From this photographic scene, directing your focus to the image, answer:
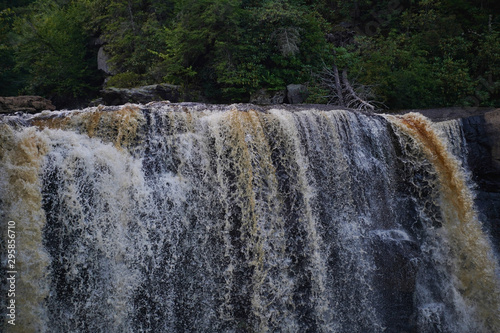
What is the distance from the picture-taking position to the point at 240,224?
5531 millimetres

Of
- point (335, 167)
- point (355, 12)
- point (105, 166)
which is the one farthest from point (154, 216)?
point (355, 12)

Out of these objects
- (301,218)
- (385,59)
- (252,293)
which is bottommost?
(252,293)

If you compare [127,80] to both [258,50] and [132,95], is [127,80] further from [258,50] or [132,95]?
[258,50]

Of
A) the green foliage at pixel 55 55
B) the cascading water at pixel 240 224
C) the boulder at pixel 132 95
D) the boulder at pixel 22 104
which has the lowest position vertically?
the cascading water at pixel 240 224

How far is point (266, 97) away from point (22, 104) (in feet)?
19.2

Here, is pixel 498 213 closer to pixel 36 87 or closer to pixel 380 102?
pixel 380 102

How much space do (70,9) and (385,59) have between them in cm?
1175

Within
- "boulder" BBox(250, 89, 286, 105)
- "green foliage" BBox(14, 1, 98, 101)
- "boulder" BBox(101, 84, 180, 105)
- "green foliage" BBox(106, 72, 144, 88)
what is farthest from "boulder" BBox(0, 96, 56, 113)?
"boulder" BBox(250, 89, 286, 105)

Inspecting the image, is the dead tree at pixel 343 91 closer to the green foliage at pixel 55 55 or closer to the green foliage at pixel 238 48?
the green foliage at pixel 238 48

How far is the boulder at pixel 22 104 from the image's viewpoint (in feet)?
24.8

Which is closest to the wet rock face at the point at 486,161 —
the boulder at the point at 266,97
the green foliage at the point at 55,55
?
the boulder at the point at 266,97

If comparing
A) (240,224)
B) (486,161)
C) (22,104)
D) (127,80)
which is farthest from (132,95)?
(486,161)

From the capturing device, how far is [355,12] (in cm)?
1434

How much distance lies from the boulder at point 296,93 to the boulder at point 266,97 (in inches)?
8.0
